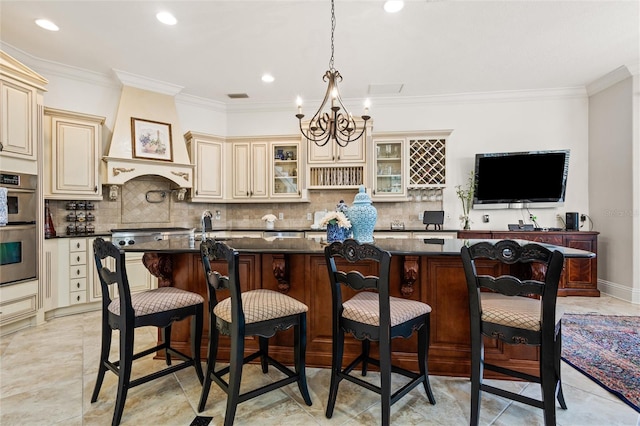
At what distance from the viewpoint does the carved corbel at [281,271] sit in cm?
224

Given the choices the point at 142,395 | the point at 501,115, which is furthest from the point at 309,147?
the point at 142,395

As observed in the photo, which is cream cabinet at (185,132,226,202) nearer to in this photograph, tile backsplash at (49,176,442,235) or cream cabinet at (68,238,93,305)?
tile backsplash at (49,176,442,235)

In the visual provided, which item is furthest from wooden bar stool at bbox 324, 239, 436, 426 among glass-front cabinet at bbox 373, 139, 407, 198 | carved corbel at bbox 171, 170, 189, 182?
carved corbel at bbox 171, 170, 189, 182

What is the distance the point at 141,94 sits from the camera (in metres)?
4.42

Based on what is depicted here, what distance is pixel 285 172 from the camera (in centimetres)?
518

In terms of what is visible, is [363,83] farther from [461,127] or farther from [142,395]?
[142,395]

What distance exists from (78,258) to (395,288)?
3709 millimetres

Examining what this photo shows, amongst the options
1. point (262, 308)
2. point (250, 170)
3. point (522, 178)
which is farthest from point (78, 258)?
point (522, 178)

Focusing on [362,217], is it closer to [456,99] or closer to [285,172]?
[285,172]

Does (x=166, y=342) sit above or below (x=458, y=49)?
below

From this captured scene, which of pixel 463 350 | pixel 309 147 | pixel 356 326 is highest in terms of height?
pixel 309 147

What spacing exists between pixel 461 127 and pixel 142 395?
5.26 m

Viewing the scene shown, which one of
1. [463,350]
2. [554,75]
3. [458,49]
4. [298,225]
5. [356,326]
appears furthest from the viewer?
[298,225]

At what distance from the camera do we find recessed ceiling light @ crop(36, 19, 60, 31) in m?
3.12
